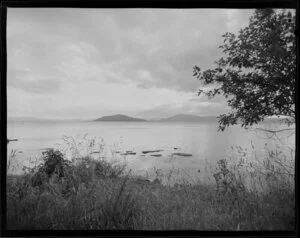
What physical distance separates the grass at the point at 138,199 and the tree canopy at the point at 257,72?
0.44 meters

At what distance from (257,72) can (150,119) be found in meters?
1.06

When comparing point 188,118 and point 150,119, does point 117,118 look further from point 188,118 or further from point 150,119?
point 188,118

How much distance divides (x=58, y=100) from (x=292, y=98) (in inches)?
82.4

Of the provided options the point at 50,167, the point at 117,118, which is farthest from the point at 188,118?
the point at 50,167

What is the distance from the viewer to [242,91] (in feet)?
7.76

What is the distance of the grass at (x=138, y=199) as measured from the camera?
225 centimetres

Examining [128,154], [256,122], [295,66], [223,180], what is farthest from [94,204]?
[295,66]

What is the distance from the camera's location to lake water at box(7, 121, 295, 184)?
233cm

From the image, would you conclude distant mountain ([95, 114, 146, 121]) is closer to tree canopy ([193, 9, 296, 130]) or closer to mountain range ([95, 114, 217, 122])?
mountain range ([95, 114, 217, 122])

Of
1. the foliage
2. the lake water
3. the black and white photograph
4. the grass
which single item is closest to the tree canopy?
the black and white photograph

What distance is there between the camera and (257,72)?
2342mm

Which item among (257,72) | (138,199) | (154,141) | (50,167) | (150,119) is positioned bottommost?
(138,199)

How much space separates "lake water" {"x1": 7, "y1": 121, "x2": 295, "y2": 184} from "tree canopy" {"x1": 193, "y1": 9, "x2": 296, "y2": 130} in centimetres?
15
